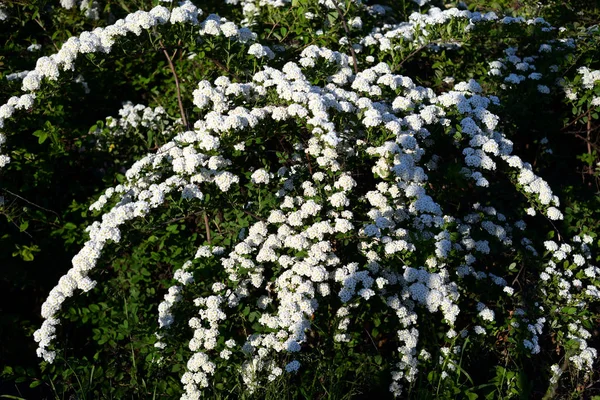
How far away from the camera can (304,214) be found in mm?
3473

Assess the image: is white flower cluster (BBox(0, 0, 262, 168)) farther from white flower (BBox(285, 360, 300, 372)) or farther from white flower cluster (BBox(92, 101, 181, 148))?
white flower (BBox(285, 360, 300, 372))

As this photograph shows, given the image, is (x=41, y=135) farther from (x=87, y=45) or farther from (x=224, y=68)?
(x=224, y=68)

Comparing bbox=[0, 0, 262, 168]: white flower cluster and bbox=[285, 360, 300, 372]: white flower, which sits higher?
bbox=[0, 0, 262, 168]: white flower cluster

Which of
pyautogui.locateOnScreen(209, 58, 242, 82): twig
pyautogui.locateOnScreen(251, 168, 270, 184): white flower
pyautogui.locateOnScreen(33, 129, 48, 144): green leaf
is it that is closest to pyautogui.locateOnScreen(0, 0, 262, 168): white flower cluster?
pyautogui.locateOnScreen(33, 129, 48, 144): green leaf

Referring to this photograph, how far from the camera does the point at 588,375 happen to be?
372 cm

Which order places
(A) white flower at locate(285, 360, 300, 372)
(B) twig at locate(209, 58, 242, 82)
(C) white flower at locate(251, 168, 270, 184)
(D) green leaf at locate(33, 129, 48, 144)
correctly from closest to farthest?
1. (A) white flower at locate(285, 360, 300, 372)
2. (C) white flower at locate(251, 168, 270, 184)
3. (D) green leaf at locate(33, 129, 48, 144)
4. (B) twig at locate(209, 58, 242, 82)

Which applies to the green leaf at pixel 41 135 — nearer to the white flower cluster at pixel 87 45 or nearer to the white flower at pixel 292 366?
the white flower cluster at pixel 87 45

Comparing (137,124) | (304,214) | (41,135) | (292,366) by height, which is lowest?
(292,366)

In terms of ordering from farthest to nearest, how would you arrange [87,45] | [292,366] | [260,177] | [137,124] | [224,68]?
[137,124]
[224,68]
[87,45]
[260,177]
[292,366]

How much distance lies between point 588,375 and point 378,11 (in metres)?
3.30

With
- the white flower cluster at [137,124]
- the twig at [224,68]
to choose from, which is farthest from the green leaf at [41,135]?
the twig at [224,68]

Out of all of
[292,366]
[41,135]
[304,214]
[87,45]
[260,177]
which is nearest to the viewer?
[292,366]

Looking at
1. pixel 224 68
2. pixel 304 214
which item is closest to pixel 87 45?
pixel 224 68

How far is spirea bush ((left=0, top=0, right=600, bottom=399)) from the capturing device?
11.3 feet
